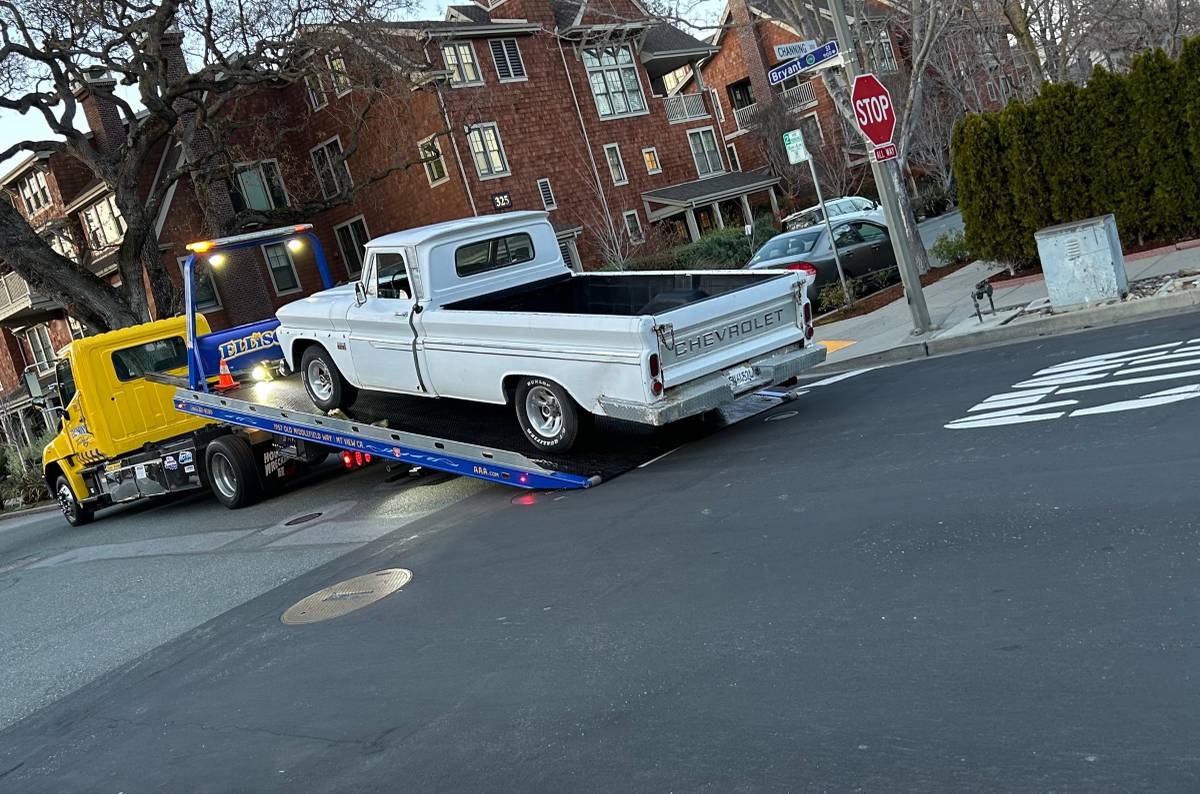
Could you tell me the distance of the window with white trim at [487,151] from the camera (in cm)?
3519

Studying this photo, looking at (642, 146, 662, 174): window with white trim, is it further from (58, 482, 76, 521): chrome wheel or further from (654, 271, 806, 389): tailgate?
(654, 271, 806, 389): tailgate

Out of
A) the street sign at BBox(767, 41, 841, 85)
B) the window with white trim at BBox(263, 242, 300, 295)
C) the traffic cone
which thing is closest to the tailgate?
the street sign at BBox(767, 41, 841, 85)

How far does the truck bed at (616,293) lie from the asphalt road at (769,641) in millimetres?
1839

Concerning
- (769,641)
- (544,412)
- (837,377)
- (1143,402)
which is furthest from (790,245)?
(769,641)

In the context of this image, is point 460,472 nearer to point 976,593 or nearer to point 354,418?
point 354,418

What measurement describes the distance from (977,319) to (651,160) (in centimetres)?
2822

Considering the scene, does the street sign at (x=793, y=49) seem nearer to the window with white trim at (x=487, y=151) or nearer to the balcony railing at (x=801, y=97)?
the window with white trim at (x=487, y=151)

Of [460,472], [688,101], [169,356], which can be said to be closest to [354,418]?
[460,472]

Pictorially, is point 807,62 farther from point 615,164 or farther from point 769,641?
point 615,164

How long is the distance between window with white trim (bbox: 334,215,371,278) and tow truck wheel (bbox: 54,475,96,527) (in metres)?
21.0

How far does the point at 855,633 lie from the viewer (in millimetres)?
5234

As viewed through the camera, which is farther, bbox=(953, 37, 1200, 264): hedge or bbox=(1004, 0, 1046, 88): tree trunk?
bbox=(1004, 0, 1046, 88): tree trunk

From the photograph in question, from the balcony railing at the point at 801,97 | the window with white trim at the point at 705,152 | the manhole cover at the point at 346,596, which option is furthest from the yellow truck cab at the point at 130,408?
the balcony railing at the point at 801,97

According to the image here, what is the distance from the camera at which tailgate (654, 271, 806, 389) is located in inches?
376
